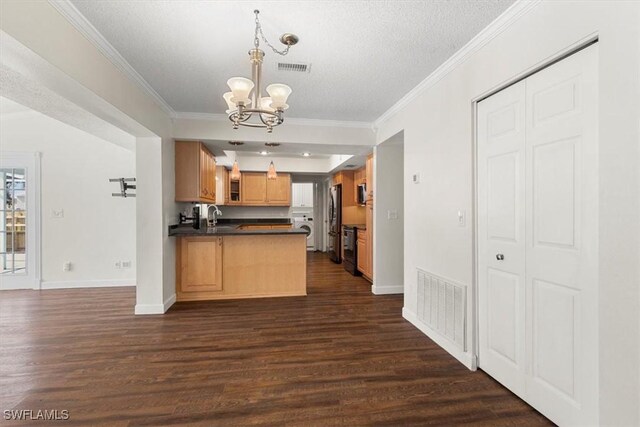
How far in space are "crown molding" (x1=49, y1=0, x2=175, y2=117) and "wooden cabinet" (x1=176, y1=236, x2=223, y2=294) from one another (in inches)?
74.4

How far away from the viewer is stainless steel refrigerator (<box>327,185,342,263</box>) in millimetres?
6586

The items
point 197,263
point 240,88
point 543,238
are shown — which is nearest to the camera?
point 543,238

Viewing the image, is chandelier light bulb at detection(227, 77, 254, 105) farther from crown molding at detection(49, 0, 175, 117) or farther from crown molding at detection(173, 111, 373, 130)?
crown molding at detection(173, 111, 373, 130)

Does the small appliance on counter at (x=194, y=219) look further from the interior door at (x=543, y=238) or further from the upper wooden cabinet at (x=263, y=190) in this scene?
the interior door at (x=543, y=238)

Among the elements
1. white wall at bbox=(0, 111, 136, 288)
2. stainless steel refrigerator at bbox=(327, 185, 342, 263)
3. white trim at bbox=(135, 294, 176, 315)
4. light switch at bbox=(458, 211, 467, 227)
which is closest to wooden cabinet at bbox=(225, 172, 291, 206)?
stainless steel refrigerator at bbox=(327, 185, 342, 263)

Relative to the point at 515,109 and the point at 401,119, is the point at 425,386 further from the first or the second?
the point at 401,119

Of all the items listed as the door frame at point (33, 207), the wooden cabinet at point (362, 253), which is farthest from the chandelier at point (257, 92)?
the door frame at point (33, 207)

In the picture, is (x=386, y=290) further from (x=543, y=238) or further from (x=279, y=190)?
(x=279, y=190)

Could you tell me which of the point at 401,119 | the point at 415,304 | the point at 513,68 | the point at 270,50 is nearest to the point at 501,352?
the point at 415,304

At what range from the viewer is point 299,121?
404cm

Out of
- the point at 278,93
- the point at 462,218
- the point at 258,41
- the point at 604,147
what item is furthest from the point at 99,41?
the point at 604,147

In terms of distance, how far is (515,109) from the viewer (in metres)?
1.89

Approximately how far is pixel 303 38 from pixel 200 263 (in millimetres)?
3155

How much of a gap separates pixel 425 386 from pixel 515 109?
6.56ft
